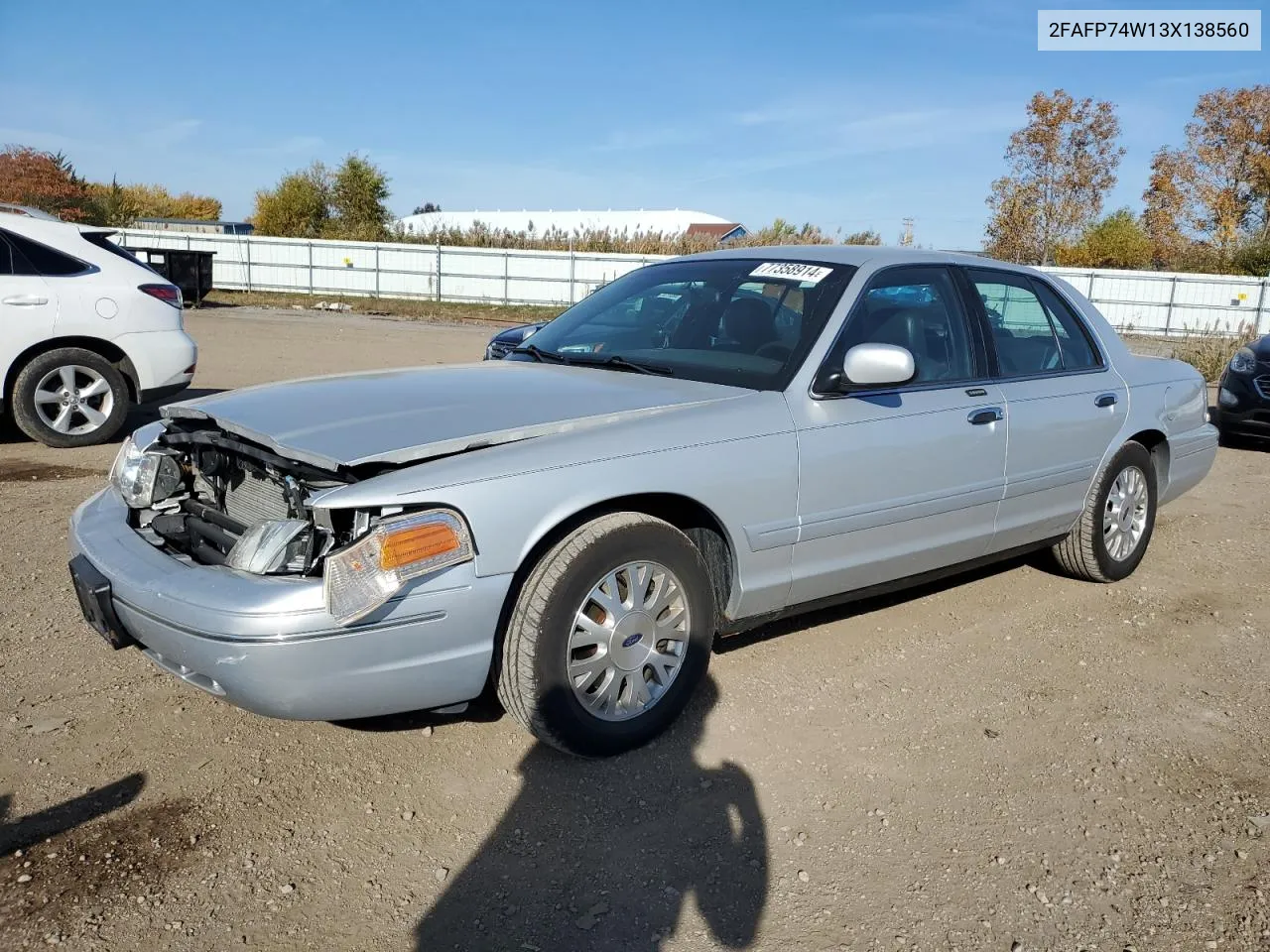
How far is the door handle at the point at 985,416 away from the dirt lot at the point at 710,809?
0.95 meters

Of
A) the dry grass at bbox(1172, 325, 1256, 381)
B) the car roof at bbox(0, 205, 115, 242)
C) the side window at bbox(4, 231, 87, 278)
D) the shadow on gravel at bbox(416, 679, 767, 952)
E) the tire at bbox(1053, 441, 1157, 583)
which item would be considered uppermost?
the car roof at bbox(0, 205, 115, 242)

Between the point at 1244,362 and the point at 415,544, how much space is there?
30.8ft

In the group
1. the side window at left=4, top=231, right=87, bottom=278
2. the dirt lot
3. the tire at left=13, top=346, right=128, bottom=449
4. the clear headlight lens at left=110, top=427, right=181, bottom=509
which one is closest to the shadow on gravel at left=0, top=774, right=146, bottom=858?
the dirt lot

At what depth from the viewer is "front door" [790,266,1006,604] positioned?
363 cm

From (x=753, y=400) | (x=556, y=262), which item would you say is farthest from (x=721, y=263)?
(x=556, y=262)

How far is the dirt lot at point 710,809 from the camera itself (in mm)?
2482

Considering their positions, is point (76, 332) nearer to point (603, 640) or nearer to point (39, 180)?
point (603, 640)

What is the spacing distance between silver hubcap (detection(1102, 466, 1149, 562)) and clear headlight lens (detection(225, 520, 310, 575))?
3.87 metres

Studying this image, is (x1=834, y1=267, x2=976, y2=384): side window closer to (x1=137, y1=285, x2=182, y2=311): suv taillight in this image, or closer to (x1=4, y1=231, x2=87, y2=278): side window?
(x1=137, y1=285, x2=182, y2=311): suv taillight

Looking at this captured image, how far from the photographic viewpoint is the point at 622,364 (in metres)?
3.97

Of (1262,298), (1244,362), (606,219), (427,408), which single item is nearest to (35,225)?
(427,408)

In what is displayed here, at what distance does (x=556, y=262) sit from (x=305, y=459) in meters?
28.0

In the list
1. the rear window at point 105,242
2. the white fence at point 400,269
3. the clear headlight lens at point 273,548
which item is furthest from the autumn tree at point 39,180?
the clear headlight lens at point 273,548

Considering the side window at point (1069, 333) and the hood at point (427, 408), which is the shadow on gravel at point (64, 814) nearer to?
the hood at point (427, 408)
